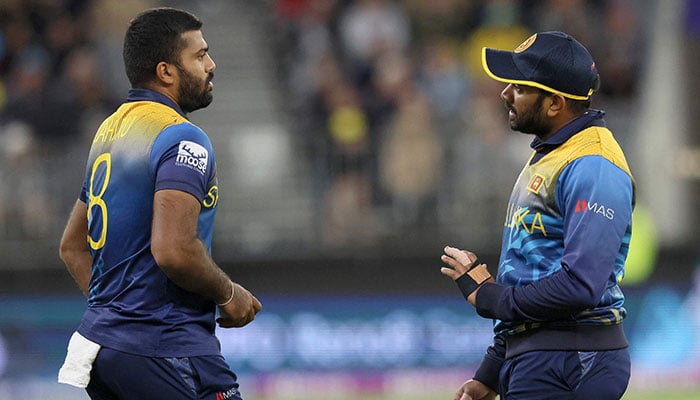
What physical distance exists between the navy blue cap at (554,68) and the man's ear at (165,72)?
50.9 inches

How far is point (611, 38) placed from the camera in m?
15.2

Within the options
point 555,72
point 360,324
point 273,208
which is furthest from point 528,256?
point 273,208

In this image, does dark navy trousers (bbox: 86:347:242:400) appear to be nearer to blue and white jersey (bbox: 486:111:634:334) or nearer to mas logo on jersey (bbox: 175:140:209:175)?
mas logo on jersey (bbox: 175:140:209:175)

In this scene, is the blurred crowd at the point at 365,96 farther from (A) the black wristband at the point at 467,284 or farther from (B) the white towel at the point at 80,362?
(B) the white towel at the point at 80,362

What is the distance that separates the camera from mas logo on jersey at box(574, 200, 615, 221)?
467cm

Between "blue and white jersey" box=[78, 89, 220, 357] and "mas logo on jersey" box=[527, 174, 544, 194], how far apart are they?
1246 mm

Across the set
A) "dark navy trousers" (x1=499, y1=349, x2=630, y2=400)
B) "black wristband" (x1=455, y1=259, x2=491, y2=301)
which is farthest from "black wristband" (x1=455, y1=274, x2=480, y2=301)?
"dark navy trousers" (x1=499, y1=349, x2=630, y2=400)

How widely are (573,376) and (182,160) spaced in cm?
170

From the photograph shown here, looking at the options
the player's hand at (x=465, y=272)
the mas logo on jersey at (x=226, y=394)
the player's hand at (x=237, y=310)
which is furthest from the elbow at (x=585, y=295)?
the mas logo on jersey at (x=226, y=394)

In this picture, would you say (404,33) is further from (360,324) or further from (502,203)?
(360,324)

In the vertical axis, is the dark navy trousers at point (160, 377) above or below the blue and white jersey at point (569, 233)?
below

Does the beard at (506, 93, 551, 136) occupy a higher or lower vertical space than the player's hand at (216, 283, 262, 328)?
higher

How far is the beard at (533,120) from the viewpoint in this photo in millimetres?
4965

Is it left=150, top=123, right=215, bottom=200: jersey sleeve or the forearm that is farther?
left=150, top=123, right=215, bottom=200: jersey sleeve
